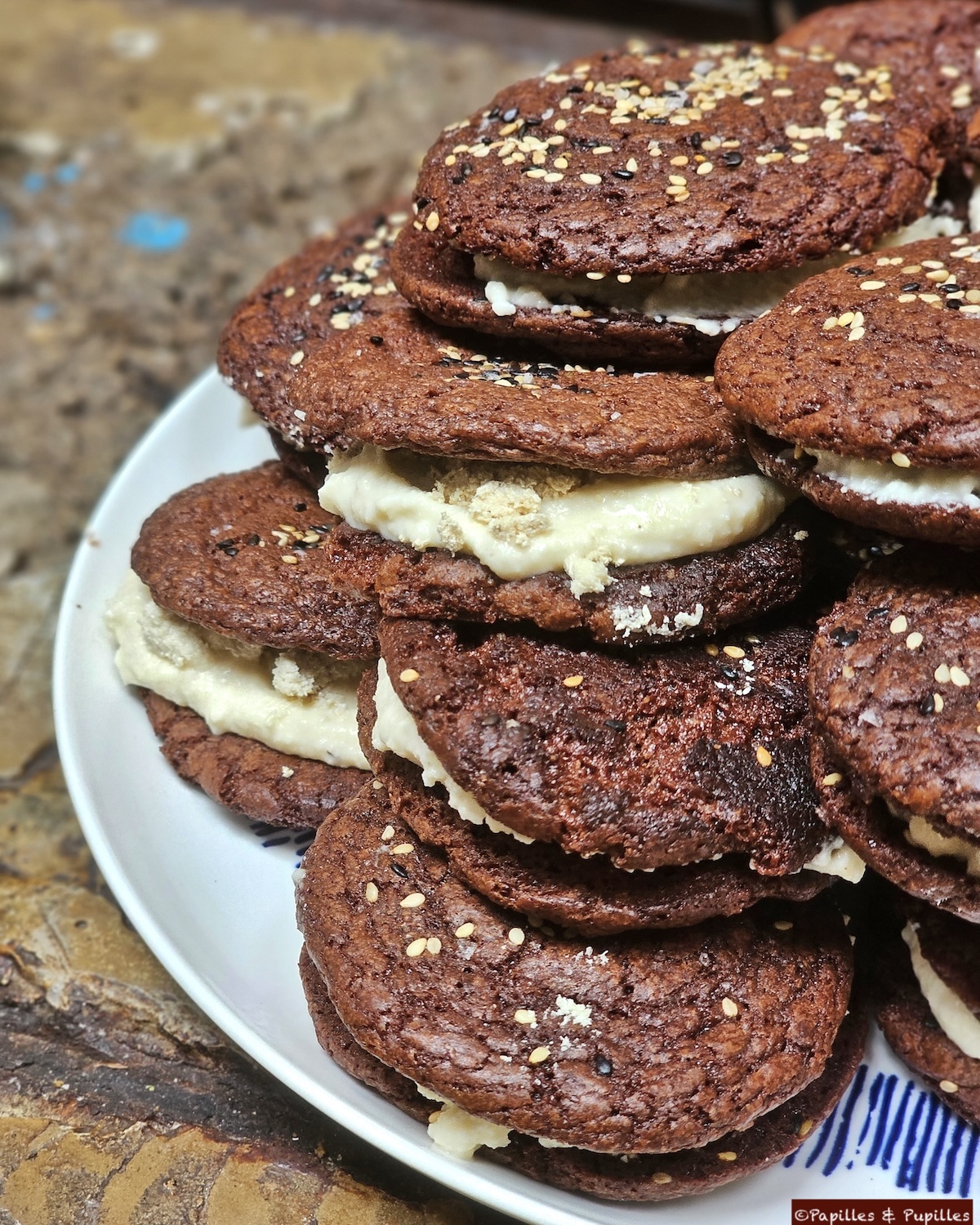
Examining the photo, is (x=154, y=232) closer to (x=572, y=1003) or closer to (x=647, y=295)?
(x=647, y=295)

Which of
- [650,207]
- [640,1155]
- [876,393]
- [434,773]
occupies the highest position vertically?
[650,207]

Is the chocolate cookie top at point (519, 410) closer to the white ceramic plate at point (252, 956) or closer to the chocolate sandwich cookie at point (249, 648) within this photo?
the chocolate sandwich cookie at point (249, 648)

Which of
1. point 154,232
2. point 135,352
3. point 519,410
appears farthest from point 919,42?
point 154,232

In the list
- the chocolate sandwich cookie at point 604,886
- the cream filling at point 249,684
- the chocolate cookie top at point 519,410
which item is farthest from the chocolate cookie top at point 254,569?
the chocolate sandwich cookie at point 604,886

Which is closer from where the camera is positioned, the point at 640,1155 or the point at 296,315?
the point at 640,1155

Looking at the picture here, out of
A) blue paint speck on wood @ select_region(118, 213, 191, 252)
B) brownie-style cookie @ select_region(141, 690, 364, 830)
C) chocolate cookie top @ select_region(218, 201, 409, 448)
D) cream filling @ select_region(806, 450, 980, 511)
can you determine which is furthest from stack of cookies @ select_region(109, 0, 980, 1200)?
blue paint speck on wood @ select_region(118, 213, 191, 252)
